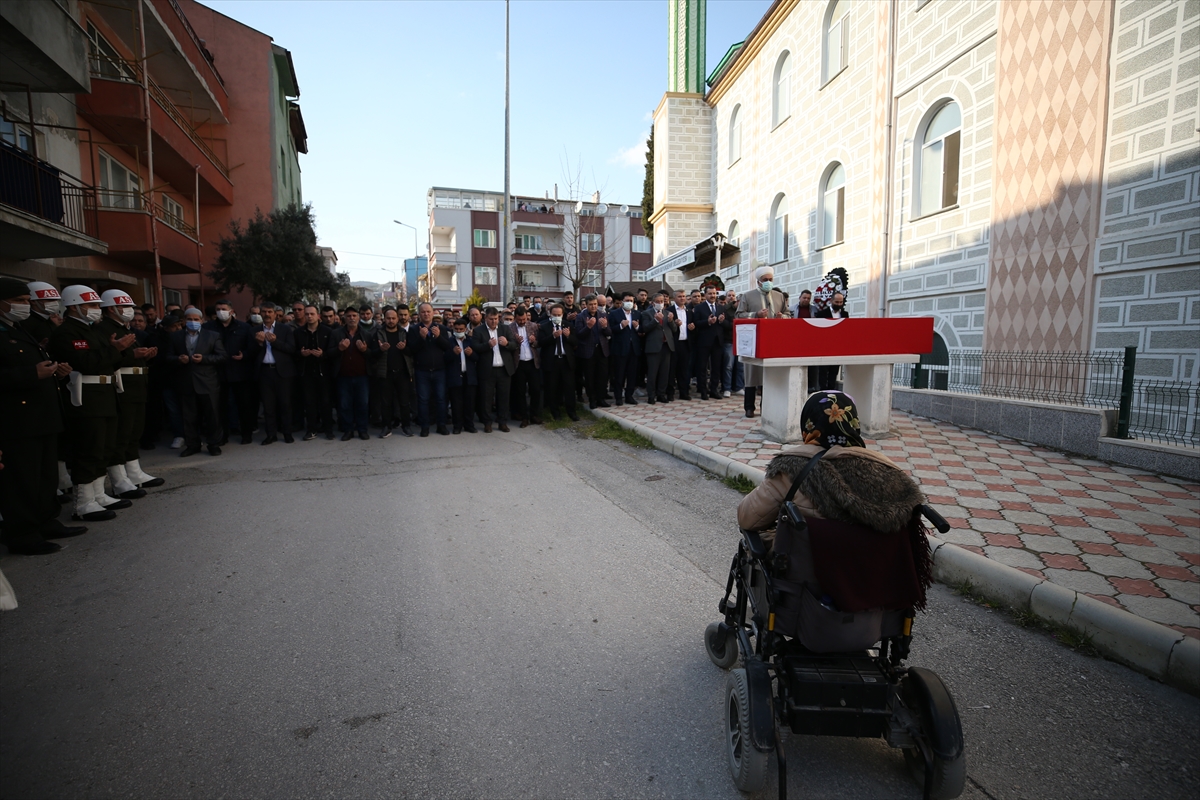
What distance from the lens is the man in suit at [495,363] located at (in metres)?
10.5

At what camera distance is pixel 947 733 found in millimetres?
2236

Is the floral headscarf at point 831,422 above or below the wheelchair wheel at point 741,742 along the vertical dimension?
above

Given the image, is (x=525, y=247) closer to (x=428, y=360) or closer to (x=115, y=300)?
(x=428, y=360)

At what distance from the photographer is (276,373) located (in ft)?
32.2

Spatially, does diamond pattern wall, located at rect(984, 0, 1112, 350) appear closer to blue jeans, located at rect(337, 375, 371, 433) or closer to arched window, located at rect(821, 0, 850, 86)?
arched window, located at rect(821, 0, 850, 86)

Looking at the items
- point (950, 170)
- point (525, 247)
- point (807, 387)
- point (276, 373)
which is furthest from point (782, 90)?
point (525, 247)

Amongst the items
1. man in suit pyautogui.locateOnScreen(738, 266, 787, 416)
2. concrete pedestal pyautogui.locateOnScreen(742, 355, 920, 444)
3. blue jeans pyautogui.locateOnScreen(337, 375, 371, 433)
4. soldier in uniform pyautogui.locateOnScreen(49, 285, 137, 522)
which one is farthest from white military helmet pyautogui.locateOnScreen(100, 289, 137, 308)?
man in suit pyautogui.locateOnScreen(738, 266, 787, 416)


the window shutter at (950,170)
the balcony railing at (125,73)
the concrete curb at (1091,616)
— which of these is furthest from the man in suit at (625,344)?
the balcony railing at (125,73)

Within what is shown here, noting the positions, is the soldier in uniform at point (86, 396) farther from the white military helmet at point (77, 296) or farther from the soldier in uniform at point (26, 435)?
the soldier in uniform at point (26, 435)

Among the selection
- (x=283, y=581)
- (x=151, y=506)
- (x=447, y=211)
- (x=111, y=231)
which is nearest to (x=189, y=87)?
(x=111, y=231)

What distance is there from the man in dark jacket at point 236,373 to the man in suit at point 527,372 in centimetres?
433

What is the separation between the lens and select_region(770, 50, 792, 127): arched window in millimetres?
19047

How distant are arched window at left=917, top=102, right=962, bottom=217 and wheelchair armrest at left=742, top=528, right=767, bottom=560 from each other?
1164 centimetres

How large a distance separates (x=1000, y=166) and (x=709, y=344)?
5.71 m
